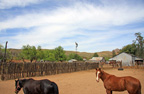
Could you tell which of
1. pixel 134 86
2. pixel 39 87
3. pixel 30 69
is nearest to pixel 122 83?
pixel 134 86

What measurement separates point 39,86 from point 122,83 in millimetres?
3559

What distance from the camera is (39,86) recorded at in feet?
17.0

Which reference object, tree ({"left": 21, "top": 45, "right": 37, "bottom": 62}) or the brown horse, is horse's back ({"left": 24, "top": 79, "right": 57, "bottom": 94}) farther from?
tree ({"left": 21, "top": 45, "right": 37, "bottom": 62})

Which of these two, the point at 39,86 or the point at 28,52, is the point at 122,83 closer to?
the point at 39,86

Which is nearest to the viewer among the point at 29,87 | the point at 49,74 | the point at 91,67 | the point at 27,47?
the point at 29,87

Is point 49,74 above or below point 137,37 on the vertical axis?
below

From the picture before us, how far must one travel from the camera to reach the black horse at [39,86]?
5012 mm

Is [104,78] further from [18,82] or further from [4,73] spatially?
[4,73]

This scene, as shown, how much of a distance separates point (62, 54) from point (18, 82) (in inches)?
1833

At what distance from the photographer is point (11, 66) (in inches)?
599

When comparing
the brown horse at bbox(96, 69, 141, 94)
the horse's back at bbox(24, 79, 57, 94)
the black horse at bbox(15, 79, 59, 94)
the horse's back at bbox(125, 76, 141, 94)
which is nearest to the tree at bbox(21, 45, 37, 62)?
the black horse at bbox(15, 79, 59, 94)

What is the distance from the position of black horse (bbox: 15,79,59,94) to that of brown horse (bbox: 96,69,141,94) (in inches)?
96.0

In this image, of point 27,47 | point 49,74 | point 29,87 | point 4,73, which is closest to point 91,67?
point 49,74

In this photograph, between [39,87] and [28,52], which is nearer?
[39,87]
